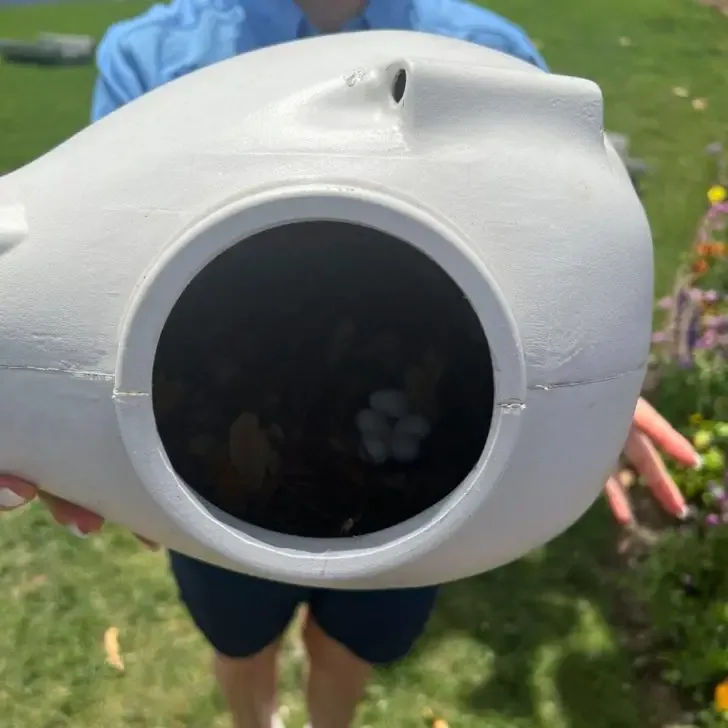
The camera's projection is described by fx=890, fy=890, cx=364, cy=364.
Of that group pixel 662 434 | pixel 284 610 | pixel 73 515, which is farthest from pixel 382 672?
pixel 73 515

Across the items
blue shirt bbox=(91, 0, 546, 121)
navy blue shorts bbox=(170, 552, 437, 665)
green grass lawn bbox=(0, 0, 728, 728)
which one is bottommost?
green grass lawn bbox=(0, 0, 728, 728)

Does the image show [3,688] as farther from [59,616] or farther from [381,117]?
[381,117]

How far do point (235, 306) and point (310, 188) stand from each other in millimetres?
330

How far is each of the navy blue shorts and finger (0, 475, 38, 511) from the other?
38 cm

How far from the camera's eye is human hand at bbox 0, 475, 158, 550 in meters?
0.82

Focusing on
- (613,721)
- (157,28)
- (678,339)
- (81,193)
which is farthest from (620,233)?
(678,339)

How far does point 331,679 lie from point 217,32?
101 centimetres

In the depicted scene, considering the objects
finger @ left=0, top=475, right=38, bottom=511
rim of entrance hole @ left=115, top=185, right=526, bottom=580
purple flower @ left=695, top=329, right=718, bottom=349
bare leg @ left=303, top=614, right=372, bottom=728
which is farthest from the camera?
purple flower @ left=695, top=329, right=718, bottom=349

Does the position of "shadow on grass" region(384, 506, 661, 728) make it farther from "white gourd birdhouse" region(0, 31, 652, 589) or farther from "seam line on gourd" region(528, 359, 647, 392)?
"seam line on gourd" region(528, 359, 647, 392)

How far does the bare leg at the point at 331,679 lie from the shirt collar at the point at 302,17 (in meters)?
0.86

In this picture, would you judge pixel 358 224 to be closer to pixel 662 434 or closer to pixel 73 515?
pixel 73 515

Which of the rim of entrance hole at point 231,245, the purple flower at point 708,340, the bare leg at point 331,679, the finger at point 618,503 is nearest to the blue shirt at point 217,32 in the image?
the rim of entrance hole at point 231,245

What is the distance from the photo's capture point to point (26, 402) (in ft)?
2.42

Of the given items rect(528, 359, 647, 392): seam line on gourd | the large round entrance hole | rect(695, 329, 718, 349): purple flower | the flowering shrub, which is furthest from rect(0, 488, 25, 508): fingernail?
rect(695, 329, 718, 349): purple flower
